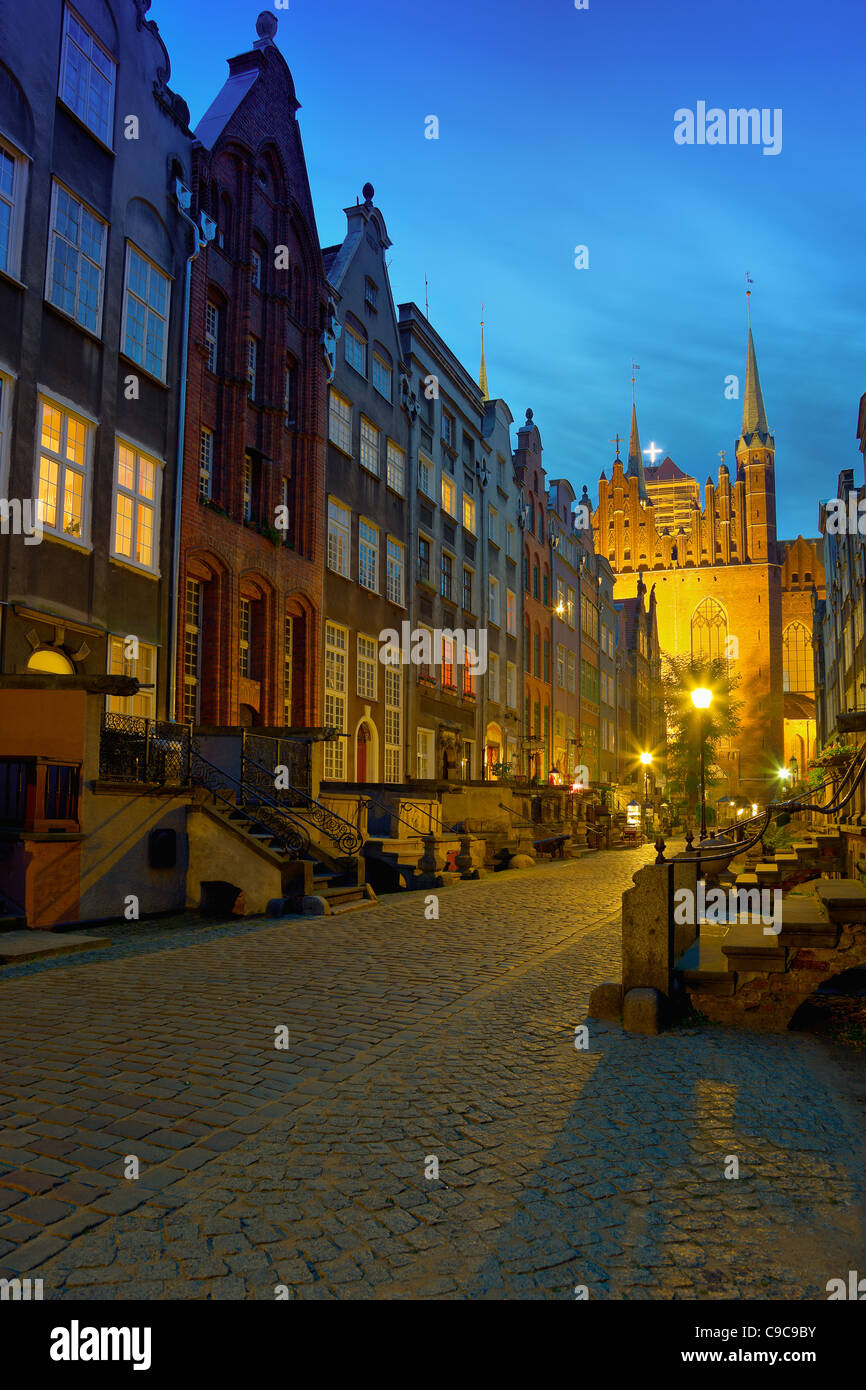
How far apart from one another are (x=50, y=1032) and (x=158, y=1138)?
2.37 meters

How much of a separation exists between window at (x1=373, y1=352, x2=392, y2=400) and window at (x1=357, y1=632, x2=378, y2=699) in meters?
8.37

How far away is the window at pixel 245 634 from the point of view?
22.3 metres

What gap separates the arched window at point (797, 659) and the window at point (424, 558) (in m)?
77.2

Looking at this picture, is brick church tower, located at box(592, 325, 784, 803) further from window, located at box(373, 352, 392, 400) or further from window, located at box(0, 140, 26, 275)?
window, located at box(0, 140, 26, 275)

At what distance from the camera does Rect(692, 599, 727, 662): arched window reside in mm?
98625

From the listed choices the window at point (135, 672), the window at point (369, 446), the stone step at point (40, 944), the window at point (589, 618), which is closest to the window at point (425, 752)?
the window at point (369, 446)

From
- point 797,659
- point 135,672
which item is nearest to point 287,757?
point 135,672

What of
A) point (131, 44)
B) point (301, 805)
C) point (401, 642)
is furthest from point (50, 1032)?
point (401, 642)

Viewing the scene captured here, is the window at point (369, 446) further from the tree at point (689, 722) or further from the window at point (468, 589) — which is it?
the tree at point (689, 722)

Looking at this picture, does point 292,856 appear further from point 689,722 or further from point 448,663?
point 689,722

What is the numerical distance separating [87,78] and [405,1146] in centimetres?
1934

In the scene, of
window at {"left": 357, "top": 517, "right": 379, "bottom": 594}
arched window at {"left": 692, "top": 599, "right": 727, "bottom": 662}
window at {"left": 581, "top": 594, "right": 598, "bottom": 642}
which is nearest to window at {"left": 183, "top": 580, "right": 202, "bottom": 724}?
window at {"left": 357, "top": 517, "right": 379, "bottom": 594}

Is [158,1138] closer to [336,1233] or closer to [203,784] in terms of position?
[336,1233]

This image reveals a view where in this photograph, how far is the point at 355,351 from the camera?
95.8 ft
